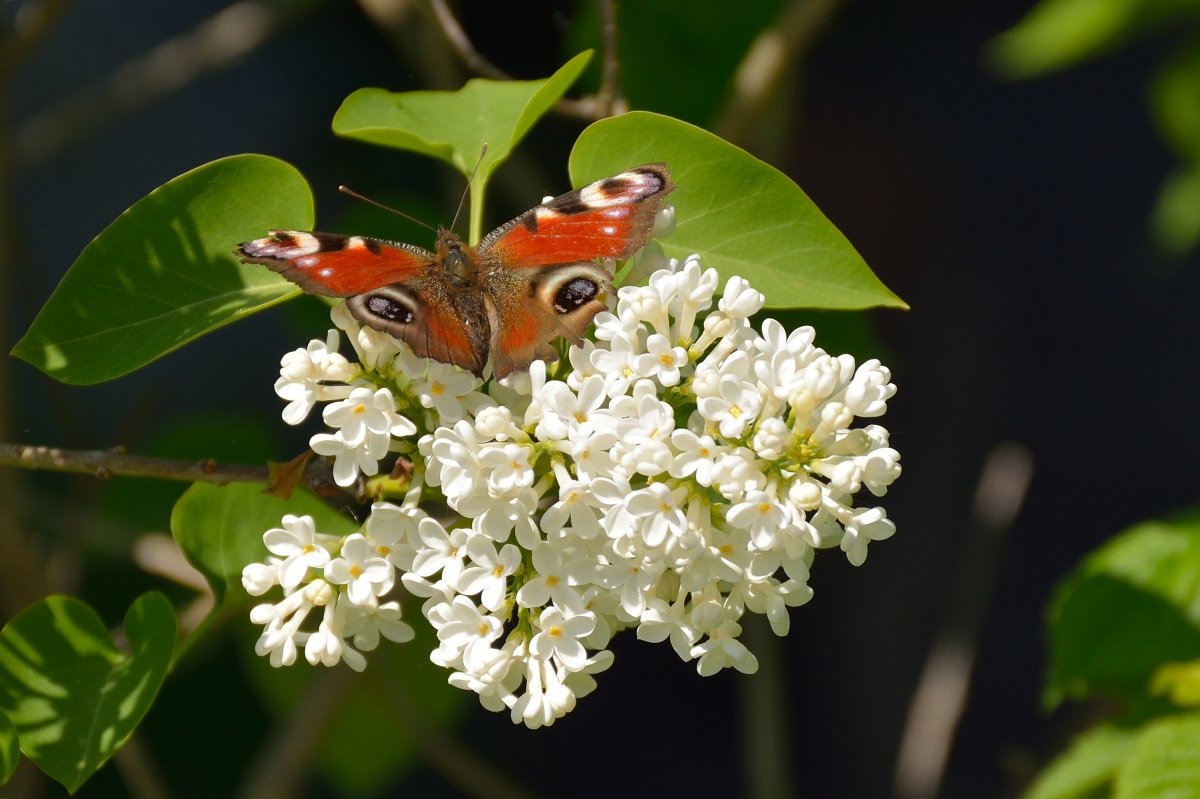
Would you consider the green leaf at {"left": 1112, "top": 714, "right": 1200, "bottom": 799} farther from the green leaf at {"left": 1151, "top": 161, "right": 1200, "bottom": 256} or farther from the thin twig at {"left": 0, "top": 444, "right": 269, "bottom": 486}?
the green leaf at {"left": 1151, "top": 161, "right": 1200, "bottom": 256}

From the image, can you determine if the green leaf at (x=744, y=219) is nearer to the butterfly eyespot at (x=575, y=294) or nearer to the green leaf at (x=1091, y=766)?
the butterfly eyespot at (x=575, y=294)

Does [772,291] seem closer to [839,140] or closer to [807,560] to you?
[807,560]

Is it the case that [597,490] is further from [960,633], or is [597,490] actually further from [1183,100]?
[960,633]

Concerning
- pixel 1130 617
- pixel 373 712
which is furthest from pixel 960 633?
pixel 373 712

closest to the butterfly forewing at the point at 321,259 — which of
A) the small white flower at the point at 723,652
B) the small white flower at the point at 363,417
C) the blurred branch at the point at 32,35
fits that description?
the small white flower at the point at 363,417

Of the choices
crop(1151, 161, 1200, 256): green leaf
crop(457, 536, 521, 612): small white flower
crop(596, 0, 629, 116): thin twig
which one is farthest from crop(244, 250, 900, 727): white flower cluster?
crop(1151, 161, 1200, 256): green leaf

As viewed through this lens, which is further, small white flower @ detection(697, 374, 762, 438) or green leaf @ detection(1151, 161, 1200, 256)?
green leaf @ detection(1151, 161, 1200, 256)
